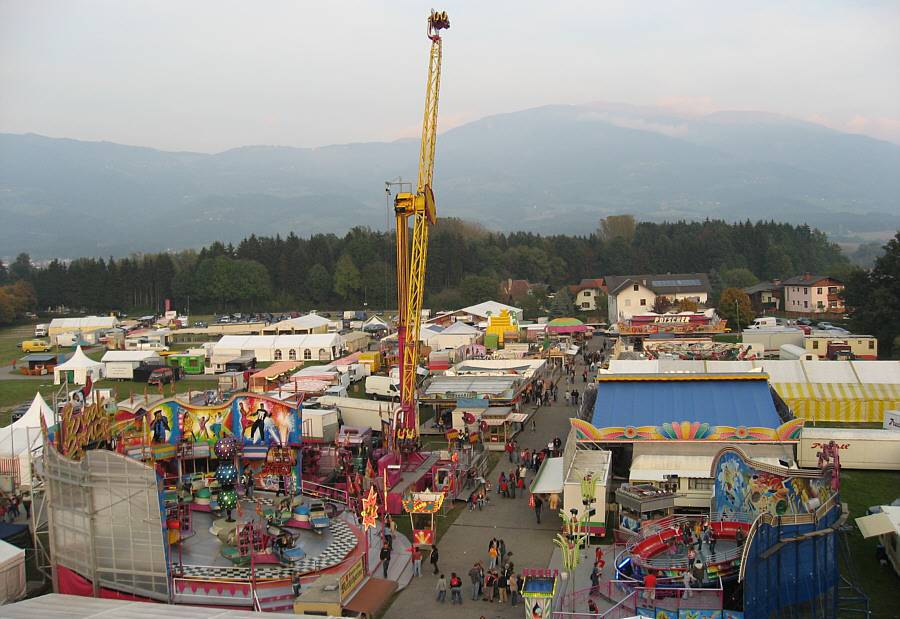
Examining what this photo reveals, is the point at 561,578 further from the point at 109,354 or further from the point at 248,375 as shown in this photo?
the point at 109,354

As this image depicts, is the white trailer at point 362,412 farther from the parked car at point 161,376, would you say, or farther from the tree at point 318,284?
the tree at point 318,284

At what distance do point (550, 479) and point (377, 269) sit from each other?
73.7 metres

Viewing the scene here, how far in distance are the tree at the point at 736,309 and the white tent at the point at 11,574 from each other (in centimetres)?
5621

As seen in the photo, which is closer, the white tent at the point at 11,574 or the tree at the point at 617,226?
the white tent at the point at 11,574

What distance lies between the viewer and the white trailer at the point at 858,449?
2247cm

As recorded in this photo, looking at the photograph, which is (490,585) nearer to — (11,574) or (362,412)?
(11,574)

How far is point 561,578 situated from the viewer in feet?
46.8

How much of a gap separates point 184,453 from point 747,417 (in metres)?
16.3

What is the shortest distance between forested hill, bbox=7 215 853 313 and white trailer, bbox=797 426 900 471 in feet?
194

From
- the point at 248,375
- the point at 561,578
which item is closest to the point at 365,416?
the point at 248,375

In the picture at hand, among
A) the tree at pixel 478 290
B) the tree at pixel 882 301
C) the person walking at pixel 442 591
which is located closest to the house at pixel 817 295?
the tree at pixel 882 301

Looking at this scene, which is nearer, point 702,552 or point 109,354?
point 702,552

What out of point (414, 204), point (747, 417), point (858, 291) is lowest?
point (747, 417)

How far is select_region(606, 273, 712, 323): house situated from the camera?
6781 centimetres
